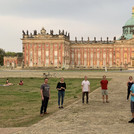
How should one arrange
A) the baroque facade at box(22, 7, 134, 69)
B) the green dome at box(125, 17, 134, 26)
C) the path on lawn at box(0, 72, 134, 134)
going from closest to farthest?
the path on lawn at box(0, 72, 134, 134) < the baroque facade at box(22, 7, 134, 69) < the green dome at box(125, 17, 134, 26)

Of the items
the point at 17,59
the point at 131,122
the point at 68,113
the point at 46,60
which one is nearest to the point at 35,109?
the point at 68,113

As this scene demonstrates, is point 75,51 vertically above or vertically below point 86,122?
above

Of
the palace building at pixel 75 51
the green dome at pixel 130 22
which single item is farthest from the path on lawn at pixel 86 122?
the green dome at pixel 130 22

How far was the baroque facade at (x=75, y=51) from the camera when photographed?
94.6 metres

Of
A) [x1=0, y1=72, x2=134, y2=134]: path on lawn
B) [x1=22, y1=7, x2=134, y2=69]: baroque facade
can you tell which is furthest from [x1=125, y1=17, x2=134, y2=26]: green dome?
[x1=0, y1=72, x2=134, y2=134]: path on lawn

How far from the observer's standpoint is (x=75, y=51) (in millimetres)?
104812

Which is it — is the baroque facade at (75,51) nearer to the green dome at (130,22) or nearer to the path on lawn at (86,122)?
the green dome at (130,22)

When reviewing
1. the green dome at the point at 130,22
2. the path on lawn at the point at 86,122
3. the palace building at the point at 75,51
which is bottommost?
the path on lawn at the point at 86,122

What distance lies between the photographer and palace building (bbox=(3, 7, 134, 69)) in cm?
9456

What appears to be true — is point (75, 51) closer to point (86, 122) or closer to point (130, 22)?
point (130, 22)

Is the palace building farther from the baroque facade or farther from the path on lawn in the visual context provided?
the path on lawn

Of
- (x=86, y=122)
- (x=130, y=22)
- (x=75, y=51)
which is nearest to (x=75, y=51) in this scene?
(x=75, y=51)

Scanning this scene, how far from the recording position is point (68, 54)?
101 m

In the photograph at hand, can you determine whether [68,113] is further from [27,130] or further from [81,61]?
[81,61]
